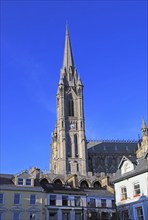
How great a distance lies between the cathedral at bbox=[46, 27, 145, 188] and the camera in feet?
408

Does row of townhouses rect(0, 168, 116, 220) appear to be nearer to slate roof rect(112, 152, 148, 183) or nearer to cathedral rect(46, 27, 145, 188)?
slate roof rect(112, 152, 148, 183)

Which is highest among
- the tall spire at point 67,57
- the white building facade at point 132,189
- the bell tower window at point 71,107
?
the tall spire at point 67,57

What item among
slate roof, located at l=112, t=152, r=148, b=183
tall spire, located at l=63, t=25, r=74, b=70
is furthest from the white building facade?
tall spire, located at l=63, t=25, r=74, b=70

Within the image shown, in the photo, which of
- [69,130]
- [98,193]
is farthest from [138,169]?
[69,130]

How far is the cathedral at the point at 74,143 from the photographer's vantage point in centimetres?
12425

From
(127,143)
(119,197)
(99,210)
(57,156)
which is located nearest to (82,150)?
(57,156)

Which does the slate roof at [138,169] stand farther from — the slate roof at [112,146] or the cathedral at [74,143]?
the slate roof at [112,146]

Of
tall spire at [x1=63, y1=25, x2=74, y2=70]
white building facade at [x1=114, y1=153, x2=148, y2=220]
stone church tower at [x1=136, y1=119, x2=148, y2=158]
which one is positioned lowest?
white building facade at [x1=114, y1=153, x2=148, y2=220]

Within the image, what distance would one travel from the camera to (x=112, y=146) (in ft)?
483

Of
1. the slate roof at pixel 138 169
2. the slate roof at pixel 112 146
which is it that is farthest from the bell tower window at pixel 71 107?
the slate roof at pixel 138 169

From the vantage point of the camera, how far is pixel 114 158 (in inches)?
5536

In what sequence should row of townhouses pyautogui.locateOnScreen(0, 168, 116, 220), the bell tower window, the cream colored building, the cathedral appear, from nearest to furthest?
the cream colored building < row of townhouses pyautogui.locateOnScreen(0, 168, 116, 220) < the cathedral < the bell tower window

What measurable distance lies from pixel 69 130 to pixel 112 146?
25.1 m

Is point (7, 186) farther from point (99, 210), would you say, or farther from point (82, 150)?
point (82, 150)
